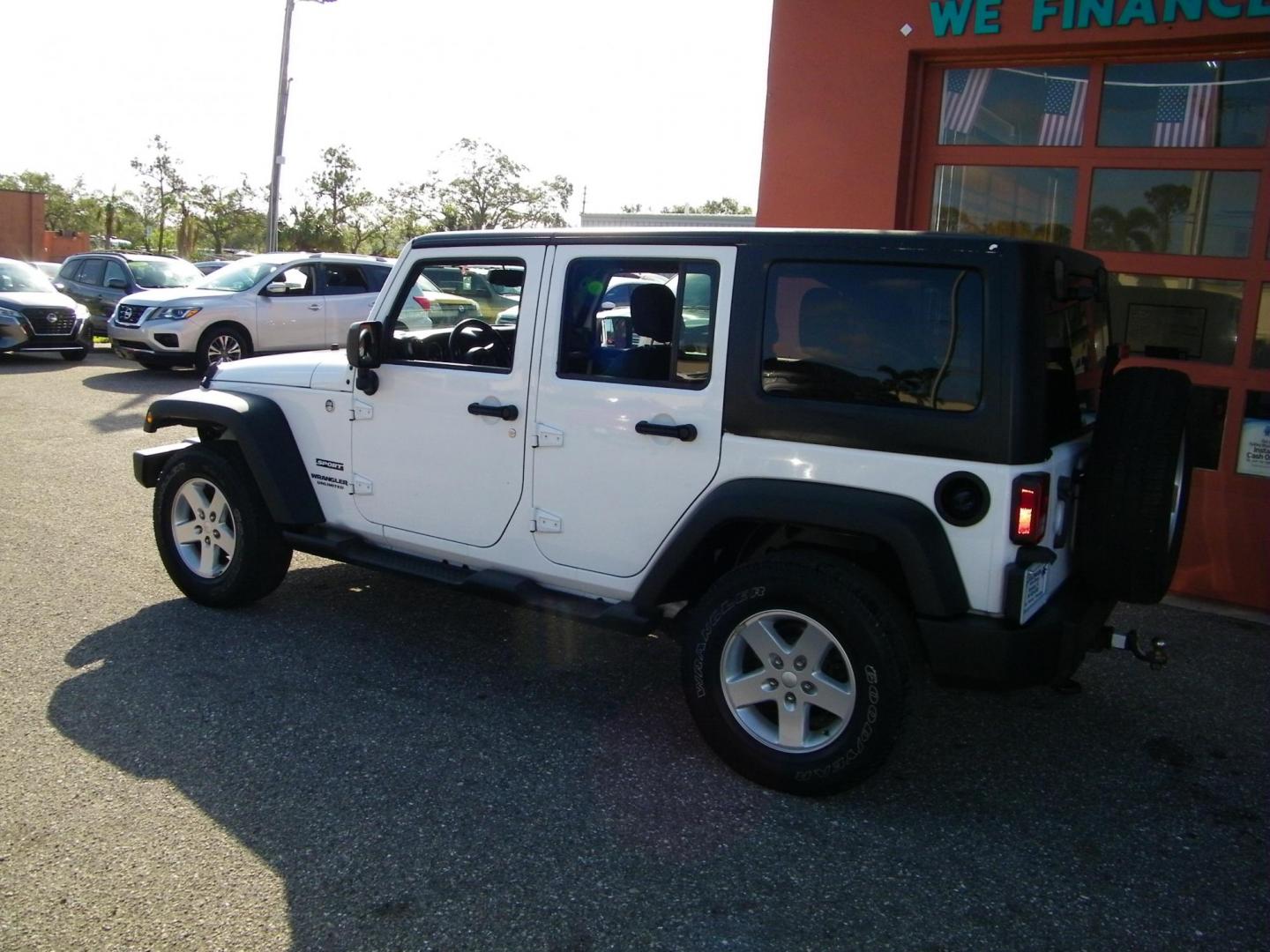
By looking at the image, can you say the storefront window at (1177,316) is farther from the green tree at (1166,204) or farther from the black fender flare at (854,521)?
the black fender flare at (854,521)

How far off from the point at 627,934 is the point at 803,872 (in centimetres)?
62

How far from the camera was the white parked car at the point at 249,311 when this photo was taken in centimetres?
1371

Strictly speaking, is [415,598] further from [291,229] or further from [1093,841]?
[291,229]

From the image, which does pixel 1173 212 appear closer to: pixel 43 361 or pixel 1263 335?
pixel 1263 335

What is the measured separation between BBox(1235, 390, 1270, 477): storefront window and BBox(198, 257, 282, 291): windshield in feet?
38.7

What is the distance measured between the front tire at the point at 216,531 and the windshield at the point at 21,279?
503 inches

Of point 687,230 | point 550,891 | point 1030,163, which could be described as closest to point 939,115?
point 1030,163

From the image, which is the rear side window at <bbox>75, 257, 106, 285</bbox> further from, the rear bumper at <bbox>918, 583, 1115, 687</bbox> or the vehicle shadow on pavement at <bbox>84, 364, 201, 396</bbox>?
the rear bumper at <bbox>918, 583, 1115, 687</bbox>

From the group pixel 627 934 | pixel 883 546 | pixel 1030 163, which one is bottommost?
pixel 627 934

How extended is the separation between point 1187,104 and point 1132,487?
3861mm

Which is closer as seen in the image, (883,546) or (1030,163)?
(883,546)

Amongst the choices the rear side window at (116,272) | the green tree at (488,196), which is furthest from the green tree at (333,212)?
the rear side window at (116,272)

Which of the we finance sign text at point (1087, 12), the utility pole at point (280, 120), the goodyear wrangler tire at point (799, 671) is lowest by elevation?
the goodyear wrangler tire at point (799, 671)

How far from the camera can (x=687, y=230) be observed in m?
3.94
